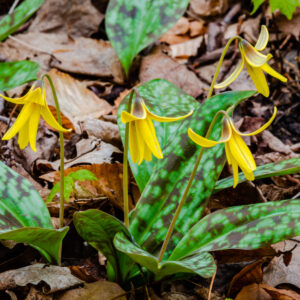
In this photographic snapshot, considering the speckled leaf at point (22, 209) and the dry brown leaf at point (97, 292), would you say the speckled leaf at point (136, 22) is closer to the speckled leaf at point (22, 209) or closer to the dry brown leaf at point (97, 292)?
the speckled leaf at point (22, 209)

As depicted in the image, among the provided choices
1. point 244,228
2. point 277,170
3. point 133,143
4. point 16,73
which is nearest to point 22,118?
point 133,143

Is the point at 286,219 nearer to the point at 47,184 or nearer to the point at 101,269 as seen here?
the point at 101,269

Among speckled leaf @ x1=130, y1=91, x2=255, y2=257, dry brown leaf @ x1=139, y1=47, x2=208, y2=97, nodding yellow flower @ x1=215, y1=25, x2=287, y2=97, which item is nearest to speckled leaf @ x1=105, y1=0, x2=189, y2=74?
dry brown leaf @ x1=139, y1=47, x2=208, y2=97

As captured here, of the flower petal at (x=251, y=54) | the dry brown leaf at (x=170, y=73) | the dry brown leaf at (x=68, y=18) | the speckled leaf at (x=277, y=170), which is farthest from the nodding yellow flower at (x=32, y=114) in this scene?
the dry brown leaf at (x=68, y=18)

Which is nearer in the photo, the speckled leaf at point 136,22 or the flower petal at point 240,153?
the flower petal at point 240,153

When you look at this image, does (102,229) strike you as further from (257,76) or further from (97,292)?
(257,76)
